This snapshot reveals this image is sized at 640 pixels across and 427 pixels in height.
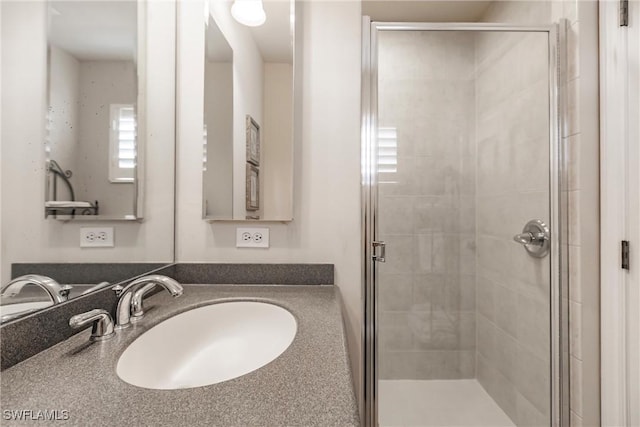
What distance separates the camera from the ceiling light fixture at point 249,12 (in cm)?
119

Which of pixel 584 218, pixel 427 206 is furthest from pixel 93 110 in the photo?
pixel 584 218

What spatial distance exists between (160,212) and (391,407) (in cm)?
115

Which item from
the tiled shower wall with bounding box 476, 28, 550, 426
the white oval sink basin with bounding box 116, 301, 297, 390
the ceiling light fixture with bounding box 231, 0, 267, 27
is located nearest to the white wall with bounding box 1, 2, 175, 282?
the white oval sink basin with bounding box 116, 301, 297, 390

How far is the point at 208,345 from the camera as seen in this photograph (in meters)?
0.89

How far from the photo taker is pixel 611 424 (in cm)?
106

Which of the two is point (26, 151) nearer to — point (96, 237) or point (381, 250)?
point (96, 237)

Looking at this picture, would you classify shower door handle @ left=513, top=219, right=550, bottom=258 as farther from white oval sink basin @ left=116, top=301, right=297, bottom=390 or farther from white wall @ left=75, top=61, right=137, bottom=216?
white wall @ left=75, top=61, right=137, bottom=216

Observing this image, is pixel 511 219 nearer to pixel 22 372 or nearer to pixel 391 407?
pixel 391 407

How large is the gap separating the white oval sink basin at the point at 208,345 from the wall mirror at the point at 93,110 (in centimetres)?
34

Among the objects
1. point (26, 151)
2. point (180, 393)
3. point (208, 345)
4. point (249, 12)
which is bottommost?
point (208, 345)

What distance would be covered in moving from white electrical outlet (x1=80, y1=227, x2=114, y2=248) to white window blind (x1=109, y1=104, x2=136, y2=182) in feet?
0.49

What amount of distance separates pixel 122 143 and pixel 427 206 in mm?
1082

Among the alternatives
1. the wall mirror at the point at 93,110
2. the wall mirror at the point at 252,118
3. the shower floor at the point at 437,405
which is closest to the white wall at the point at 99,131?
the wall mirror at the point at 93,110

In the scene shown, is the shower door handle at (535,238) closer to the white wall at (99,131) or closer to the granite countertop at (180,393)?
the granite countertop at (180,393)
